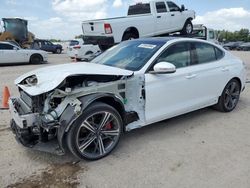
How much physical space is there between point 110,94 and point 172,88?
46.9 inches

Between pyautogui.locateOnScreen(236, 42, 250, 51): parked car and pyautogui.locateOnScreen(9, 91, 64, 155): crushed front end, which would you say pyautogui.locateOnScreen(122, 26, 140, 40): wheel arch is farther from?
pyautogui.locateOnScreen(236, 42, 250, 51): parked car

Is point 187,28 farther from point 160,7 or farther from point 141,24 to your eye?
point 141,24

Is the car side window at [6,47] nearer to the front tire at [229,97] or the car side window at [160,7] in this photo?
the car side window at [160,7]

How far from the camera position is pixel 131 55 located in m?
4.59

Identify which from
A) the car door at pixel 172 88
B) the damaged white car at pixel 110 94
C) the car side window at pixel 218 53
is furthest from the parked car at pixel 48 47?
the car door at pixel 172 88

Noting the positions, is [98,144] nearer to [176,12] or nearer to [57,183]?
[57,183]

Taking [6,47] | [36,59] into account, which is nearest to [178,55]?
[6,47]

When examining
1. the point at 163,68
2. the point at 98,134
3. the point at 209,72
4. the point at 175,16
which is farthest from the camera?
the point at 175,16

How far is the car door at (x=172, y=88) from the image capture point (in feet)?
13.7

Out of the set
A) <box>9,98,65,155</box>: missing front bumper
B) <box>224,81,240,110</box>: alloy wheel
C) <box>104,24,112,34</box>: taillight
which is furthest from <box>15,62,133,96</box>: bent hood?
<box>104,24,112,34</box>: taillight

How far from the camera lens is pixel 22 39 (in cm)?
2989

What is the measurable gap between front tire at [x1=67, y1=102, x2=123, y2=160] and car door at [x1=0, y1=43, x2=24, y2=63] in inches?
523

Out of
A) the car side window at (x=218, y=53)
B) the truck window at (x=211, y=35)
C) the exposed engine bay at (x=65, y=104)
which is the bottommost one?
the exposed engine bay at (x=65, y=104)

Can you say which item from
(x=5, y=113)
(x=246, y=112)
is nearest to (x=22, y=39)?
(x=5, y=113)
